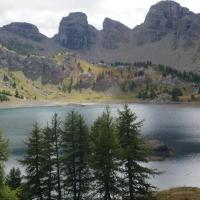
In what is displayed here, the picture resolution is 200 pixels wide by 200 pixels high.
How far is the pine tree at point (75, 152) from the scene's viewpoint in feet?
182

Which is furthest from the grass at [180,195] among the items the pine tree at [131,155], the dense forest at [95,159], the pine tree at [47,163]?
the pine tree at [47,163]

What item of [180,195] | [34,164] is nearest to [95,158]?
[34,164]

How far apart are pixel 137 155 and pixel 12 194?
17787 millimetres

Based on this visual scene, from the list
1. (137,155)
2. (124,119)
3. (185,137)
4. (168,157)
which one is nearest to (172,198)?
(137,155)

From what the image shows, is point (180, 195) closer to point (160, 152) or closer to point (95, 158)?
point (95, 158)

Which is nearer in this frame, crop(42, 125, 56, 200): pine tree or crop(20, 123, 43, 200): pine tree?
crop(20, 123, 43, 200): pine tree

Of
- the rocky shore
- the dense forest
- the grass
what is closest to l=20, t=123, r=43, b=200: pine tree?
the dense forest

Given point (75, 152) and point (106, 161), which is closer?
point (106, 161)

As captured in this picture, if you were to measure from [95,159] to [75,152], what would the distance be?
8675 mm

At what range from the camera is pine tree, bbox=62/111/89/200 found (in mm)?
55625

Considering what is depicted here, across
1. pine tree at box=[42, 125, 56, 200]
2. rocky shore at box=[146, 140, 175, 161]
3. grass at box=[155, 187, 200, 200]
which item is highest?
pine tree at box=[42, 125, 56, 200]

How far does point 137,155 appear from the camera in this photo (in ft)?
158

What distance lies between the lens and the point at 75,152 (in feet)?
183

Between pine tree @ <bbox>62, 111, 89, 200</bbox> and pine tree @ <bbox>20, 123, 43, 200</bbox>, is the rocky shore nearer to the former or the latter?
pine tree @ <bbox>62, 111, 89, 200</bbox>
